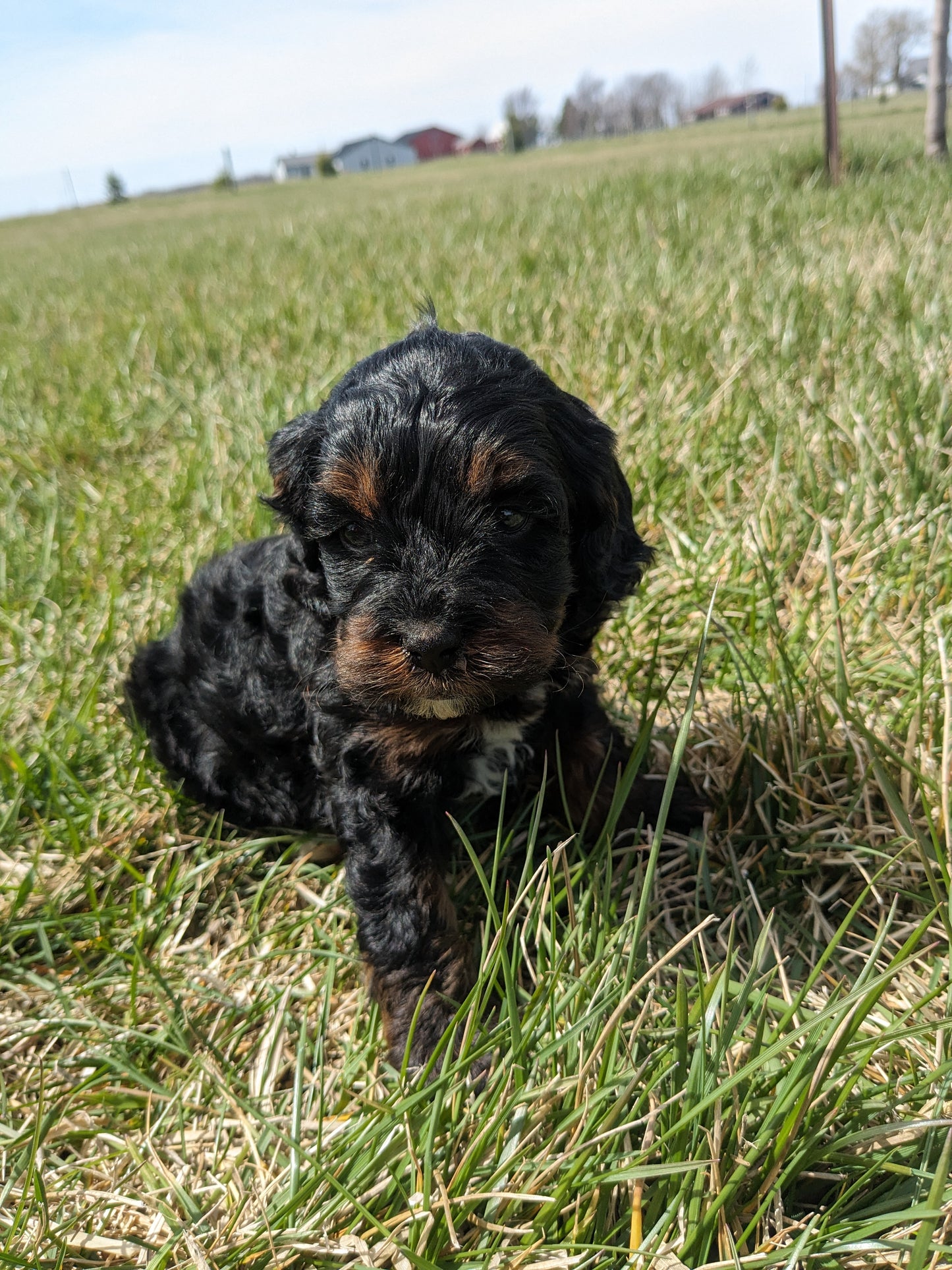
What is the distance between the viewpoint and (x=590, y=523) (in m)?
2.28

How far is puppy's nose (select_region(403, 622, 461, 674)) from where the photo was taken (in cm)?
176

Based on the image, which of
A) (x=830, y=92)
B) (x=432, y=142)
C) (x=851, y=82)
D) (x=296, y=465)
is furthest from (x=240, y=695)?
(x=432, y=142)

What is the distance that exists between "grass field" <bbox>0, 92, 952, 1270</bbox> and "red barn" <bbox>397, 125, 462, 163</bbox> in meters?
125

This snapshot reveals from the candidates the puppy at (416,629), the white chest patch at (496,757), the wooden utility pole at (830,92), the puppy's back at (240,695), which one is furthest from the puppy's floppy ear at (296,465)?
the wooden utility pole at (830,92)

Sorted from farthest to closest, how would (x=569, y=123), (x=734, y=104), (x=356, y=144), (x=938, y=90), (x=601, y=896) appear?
(x=356, y=144) < (x=569, y=123) < (x=734, y=104) < (x=938, y=90) < (x=601, y=896)

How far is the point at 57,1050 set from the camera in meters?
2.28

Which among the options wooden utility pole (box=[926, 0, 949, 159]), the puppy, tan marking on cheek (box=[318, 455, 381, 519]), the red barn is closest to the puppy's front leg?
the puppy

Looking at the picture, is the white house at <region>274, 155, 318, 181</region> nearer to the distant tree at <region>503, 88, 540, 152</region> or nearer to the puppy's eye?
the distant tree at <region>503, 88, 540, 152</region>

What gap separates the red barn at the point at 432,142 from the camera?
377ft

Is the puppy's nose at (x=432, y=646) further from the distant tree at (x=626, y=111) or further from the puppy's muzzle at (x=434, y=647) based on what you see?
the distant tree at (x=626, y=111)

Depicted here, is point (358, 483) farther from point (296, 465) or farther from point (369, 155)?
point (369, 155)

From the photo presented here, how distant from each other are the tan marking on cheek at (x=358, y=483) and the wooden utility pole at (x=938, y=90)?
1133 centimetres

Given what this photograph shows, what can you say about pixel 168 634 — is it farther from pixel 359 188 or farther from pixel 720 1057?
pixel 359 188

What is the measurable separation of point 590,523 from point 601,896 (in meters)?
0.95
